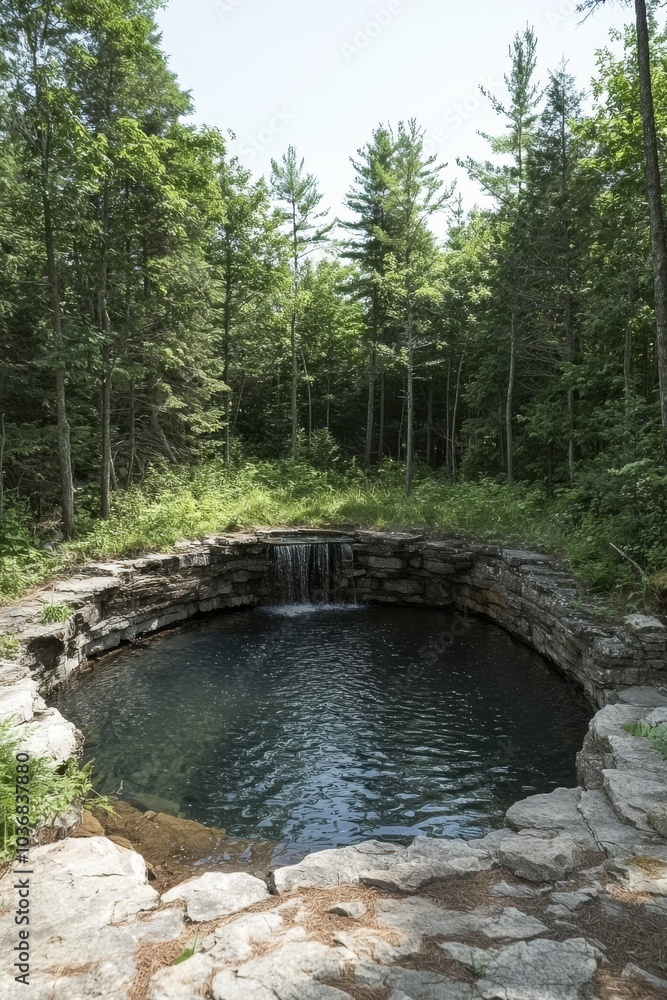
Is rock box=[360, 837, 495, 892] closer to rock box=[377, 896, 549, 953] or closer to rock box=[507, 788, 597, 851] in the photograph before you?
rock box=[377, 896, 549, 953]

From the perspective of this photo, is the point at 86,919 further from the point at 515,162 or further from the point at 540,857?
the point at 515,162

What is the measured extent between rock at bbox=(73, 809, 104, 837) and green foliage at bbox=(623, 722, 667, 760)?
3.98 meters

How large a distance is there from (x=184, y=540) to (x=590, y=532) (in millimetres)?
7451

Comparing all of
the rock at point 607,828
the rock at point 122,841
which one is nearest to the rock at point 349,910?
the rock at point 607,828

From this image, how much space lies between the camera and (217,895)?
9.34ft

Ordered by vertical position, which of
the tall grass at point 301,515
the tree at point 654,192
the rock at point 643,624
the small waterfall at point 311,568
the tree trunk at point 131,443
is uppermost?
the tree at point 654,192

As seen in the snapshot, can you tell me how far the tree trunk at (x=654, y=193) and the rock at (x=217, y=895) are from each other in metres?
6.97

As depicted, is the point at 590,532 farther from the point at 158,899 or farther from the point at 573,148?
the point at 573,148

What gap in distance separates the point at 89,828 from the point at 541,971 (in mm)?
3301

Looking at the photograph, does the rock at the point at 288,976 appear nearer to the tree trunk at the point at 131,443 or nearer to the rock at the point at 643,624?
the rock at the point at 643,624

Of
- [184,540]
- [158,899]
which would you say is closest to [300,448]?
[184,540]

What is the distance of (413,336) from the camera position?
16312mm

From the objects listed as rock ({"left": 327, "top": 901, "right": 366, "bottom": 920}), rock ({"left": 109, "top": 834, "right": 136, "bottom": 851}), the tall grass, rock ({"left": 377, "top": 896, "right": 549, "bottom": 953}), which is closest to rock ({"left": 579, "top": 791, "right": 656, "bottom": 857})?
rock ({"left": 377, "top": 896, "right": 549, "bottom": 953})

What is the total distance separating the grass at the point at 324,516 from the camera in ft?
26.4
